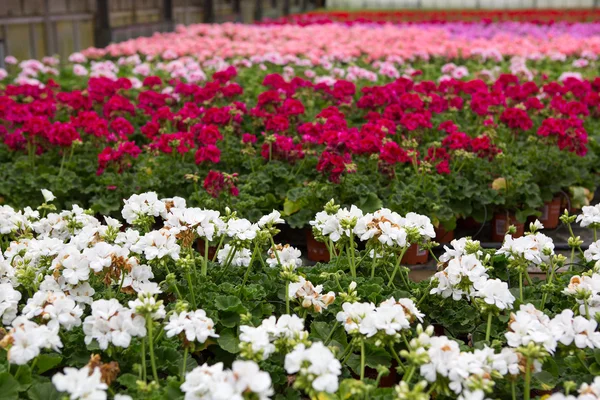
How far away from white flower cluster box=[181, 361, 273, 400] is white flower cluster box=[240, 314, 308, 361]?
0.15 meters

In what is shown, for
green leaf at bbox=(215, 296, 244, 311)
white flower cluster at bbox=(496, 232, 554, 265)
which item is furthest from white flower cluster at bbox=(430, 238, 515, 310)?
green leaf at bbox=(215, 296, 244, 311)

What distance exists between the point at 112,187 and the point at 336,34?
367 inches

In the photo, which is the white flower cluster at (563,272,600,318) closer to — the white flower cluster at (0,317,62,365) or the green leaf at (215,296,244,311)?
the green leaf at (215,296,244,311)

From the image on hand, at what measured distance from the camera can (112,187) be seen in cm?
448

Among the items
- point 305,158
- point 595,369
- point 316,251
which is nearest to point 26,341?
point 595,369

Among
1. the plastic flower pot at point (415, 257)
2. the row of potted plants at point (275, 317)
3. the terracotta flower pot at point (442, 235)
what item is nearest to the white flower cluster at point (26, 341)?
the row of potted plants at point (275, 317)

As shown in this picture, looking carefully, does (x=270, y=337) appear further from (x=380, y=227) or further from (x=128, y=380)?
(x=380, y=227)

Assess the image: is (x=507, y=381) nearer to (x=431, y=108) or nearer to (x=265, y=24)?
(x=431, y=108)

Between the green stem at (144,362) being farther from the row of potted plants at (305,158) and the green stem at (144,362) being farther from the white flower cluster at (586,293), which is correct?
the row of potted plants at (305,158)

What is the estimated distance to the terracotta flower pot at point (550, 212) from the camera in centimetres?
487

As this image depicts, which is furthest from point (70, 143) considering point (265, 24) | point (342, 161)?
point (265, 24)

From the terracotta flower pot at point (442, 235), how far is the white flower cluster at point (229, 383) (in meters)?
2.61

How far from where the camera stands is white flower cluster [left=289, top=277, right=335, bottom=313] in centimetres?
265

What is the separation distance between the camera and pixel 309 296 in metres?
2.67
